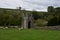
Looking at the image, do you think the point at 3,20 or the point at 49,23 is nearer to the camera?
the point at 49,23

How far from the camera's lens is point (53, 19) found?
5406 centimetres

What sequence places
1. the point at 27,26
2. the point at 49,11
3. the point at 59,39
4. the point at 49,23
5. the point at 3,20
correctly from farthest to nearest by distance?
the point at 49,11 → the point at 3,20 → the point at 49,23 → the point at 27,26 → the point at 59,39

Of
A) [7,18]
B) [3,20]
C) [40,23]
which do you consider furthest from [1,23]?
[40,23]

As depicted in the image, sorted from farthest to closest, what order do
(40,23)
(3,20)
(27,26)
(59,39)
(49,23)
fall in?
(3,20), (40,23), (49,23), (27,26), (59,39)

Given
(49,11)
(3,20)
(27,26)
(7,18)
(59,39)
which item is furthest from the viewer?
(49,11)

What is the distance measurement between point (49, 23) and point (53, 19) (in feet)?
11.3

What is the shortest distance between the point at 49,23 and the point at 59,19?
4763mm

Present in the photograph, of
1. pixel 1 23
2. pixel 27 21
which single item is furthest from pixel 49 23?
pixel 1 23

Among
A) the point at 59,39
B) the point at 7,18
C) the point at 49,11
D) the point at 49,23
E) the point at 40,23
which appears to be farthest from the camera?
the point at 49,11

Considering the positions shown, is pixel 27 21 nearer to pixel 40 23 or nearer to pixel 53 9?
pixel 40 23

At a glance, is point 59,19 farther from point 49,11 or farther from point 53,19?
point 49,11

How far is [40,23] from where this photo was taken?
5534 centimetres

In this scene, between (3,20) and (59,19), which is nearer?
(59,19)

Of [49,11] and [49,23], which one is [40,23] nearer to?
[49,23]
